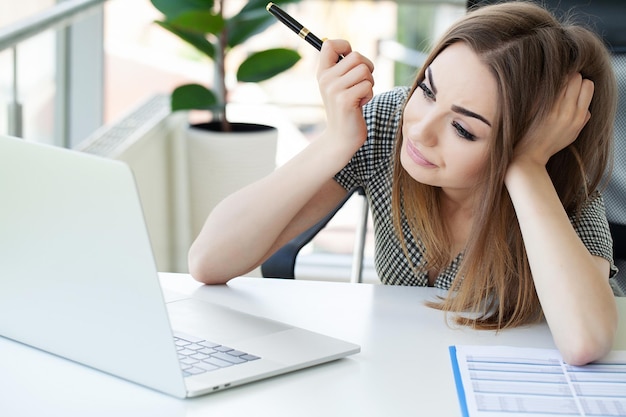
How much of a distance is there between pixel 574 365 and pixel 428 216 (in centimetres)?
43

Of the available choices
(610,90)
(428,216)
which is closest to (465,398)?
(428,216)

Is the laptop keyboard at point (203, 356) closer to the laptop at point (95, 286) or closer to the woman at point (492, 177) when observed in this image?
the laptop at point (95, 286)

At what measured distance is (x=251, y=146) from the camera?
2.86m

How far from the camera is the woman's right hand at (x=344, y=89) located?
131 cm

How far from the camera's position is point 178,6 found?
2783 millimetres

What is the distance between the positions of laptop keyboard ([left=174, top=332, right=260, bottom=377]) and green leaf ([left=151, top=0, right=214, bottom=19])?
195 centimetres

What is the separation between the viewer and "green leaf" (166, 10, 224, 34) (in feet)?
8.66

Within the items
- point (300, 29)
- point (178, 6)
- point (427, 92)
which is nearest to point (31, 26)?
point (300, 29)

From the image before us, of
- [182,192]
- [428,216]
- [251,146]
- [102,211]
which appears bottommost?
[182,192]

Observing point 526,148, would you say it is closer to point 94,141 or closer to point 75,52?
point 94,141

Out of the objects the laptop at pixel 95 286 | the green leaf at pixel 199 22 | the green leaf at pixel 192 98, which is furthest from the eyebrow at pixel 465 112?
the green leaf at pixel 192 98

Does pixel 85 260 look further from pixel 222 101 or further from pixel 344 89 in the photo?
pixel 222 101

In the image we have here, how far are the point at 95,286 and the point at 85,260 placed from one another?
3 cm

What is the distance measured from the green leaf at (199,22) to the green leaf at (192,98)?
0.59 ft
